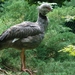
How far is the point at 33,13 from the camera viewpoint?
7.15 metres

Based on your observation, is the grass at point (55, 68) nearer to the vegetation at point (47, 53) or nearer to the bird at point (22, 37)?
the vegetation at point (47, 53)

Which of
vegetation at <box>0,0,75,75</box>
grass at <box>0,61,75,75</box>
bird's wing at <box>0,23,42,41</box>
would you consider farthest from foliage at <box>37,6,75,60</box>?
bird's wing at <box>0,23,42,41</box>

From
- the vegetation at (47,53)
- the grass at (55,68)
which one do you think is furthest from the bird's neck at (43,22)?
the grass at (55,68)

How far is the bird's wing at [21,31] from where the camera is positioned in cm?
498

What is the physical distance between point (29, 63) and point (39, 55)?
33cm

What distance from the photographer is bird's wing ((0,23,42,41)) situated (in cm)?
498

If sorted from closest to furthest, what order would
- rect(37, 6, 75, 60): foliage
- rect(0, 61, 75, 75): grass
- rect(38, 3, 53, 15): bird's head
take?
1. rect(0, 61, 75, 75): grass
2. rect(38, 3, 53, 15): bird's head
3. rect(37, 6, 75, 60): foliage

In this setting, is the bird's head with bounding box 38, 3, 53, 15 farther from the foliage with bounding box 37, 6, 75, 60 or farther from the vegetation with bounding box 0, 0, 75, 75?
the foliage with bounding box 37, 6, 75, 60

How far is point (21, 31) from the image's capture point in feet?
16.4

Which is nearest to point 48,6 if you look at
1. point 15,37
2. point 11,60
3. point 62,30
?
point 15,37

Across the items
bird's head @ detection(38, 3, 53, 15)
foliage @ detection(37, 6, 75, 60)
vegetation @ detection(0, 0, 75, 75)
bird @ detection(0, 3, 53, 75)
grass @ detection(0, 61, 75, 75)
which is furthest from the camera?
foliage @ detection(37, 6, 75, 60)

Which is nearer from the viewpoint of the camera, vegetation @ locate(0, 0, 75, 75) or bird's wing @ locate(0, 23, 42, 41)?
vegetation @ locate(0, 0, 75, 75)

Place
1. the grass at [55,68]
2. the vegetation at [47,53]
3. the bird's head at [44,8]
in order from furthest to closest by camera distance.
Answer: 1. the bird's head at [44,8]
2. the vegetation at [47,53]
3. the grass at [55,68]

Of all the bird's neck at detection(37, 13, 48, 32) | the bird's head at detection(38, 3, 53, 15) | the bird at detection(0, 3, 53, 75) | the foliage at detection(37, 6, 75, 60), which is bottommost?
the foliage at detection(37, 6, 75, 60)
